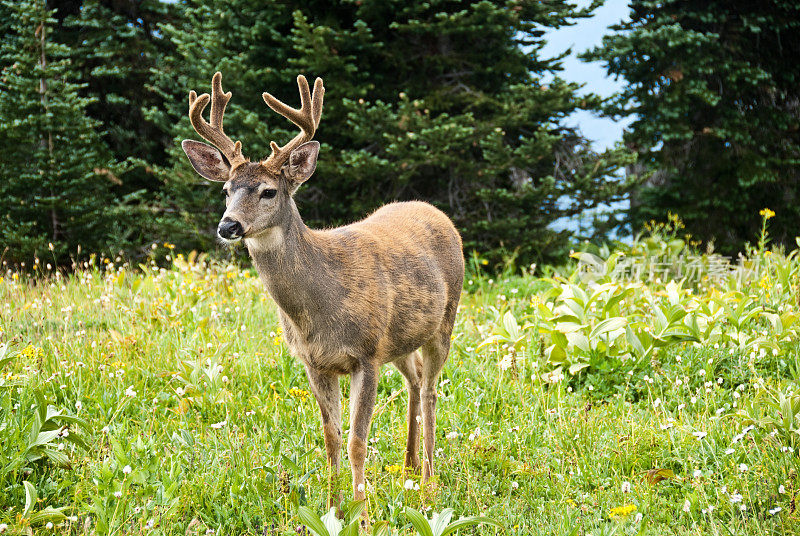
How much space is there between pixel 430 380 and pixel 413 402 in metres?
0.18

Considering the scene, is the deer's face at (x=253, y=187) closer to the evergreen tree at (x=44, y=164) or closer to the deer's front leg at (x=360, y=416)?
the deer's front leg at (x=360, y=416)

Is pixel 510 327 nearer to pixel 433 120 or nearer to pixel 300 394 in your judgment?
pixel 300 394

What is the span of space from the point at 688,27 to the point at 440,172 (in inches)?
221

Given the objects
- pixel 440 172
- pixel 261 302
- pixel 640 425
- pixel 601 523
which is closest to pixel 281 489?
pixel 601 523

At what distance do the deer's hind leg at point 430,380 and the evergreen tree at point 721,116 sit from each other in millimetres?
8398

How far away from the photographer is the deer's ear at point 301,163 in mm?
3396

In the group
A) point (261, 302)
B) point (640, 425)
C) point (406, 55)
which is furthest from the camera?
point (406, 55)

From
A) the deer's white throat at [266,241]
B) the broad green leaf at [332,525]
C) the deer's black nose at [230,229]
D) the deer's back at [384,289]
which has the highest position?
the deer's black nose at [230,229]

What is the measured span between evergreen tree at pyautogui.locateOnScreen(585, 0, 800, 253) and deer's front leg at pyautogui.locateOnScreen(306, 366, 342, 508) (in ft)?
30.3

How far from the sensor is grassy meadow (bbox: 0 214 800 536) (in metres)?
3.22

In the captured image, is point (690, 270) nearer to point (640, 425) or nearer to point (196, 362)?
point (640, 425)

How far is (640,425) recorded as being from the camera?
4.10 meters

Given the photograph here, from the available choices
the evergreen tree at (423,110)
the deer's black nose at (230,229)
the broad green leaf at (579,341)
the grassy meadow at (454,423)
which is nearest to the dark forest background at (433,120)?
the evergreen tree at (423,110)

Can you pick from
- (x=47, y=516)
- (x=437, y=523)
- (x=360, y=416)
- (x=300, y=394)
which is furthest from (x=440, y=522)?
(x=300, y=394)
